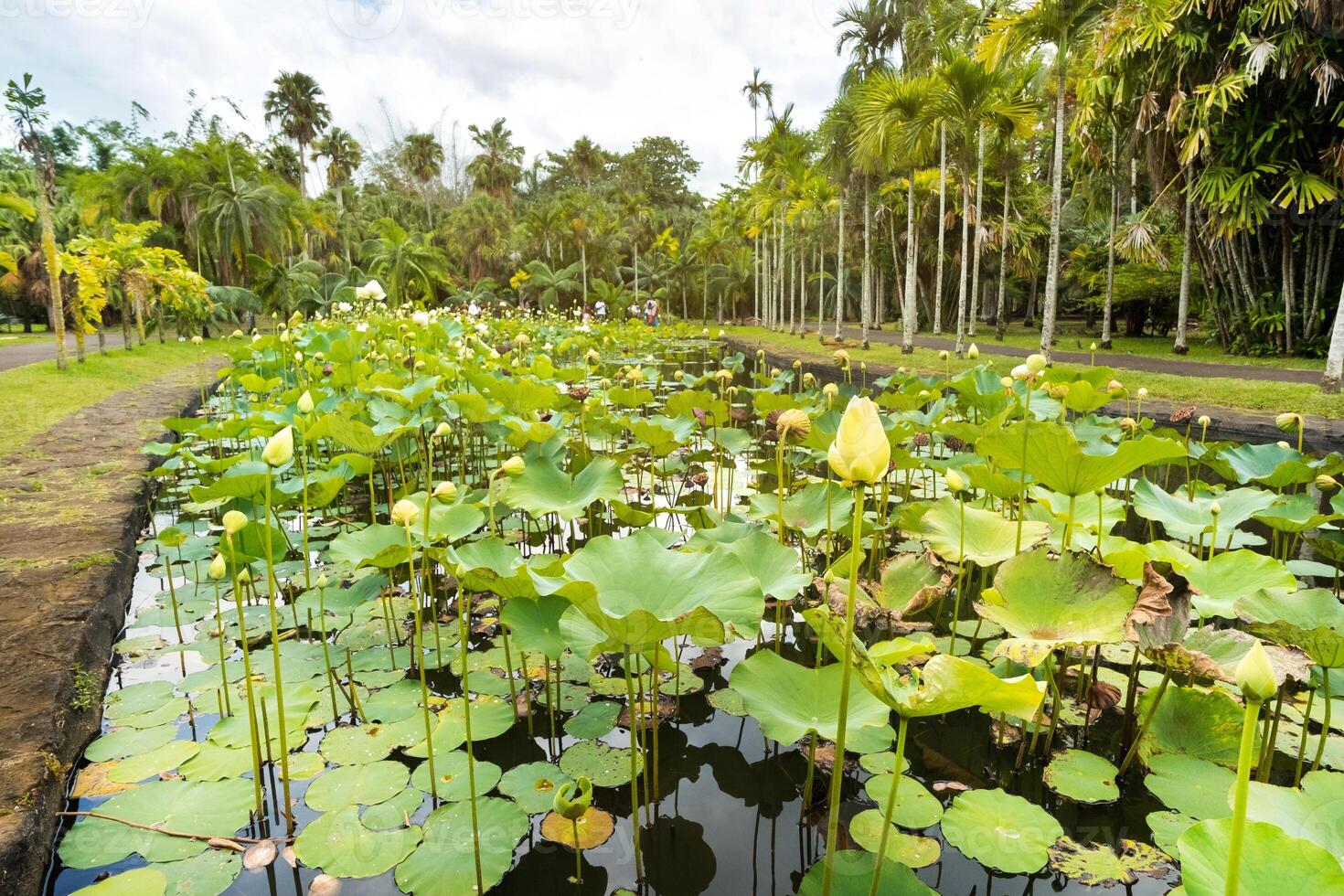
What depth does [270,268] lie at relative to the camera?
1856 centimetres

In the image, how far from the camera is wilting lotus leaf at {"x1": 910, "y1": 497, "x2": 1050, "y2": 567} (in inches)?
76.4

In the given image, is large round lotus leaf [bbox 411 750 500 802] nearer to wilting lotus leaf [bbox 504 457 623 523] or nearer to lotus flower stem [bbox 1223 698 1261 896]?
wilting lotus leaf [bbox 504 457 623 523]

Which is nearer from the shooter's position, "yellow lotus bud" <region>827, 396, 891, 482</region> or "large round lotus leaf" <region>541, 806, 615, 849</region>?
"yellow lotus bud" <region>827, 396, 891, 482</region>

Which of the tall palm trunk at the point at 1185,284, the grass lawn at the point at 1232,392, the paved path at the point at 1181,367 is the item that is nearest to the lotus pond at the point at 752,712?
the grass lawn at the point at 1232,392

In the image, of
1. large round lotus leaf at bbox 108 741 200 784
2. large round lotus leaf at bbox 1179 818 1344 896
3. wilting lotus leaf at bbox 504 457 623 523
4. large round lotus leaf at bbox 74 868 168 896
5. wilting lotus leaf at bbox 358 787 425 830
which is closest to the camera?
large round lotus leaf at bbox 1179 818 1344 896

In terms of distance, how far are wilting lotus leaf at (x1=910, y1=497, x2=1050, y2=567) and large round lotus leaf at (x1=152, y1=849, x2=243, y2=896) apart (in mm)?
1801

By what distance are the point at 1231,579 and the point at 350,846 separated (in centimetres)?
200

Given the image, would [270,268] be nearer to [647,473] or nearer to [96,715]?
[647,473]

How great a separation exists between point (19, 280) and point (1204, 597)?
91.9 ft

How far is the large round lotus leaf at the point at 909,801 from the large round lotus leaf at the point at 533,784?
2.33 feet

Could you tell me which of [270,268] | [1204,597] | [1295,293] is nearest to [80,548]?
[1204,597]

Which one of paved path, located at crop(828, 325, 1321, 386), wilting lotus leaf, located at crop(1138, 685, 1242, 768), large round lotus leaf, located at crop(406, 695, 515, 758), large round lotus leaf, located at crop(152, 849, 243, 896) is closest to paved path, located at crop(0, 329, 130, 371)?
large round lotus leaf, located at crop(406, 695, 515, 758)

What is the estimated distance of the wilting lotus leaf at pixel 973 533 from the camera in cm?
194

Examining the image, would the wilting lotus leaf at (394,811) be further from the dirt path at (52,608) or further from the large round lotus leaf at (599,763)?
the dirt path at (52,608)
